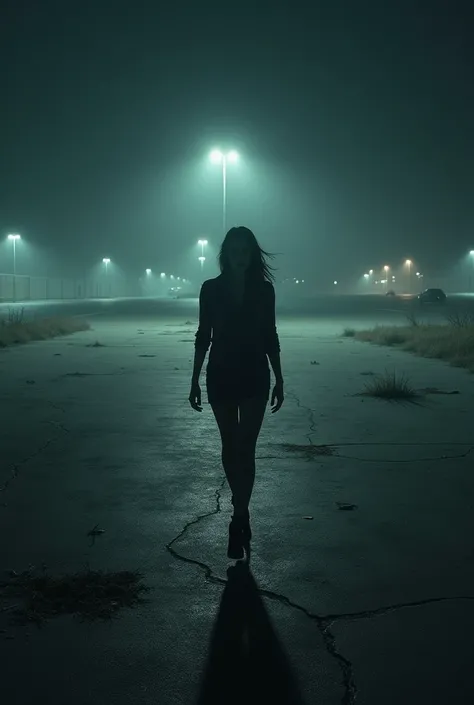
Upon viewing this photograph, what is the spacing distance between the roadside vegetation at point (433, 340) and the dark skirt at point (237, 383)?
35.4ft

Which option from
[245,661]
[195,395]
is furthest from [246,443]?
[245,661]

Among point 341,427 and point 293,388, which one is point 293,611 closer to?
point 341,427

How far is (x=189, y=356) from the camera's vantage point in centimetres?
1794

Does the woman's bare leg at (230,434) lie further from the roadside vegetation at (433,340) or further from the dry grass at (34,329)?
the dry grass at (34,329)

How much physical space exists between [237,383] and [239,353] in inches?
7.5

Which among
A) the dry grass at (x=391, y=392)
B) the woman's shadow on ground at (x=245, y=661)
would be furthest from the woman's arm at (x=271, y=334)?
the dry grass at (x=391, y=392)

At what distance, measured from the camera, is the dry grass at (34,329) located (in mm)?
22406

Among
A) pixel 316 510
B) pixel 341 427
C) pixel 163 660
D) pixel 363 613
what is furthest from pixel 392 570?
pixel 341 427

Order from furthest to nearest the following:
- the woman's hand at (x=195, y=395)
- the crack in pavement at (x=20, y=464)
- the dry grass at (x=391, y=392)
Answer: the dry grass at (x=391, y=392) < the crack in pavement at (x=20, y=464) < the woman's hand at (x=195, y=395)

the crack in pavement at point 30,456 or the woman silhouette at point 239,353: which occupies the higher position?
the woman silhouette at point 239,353

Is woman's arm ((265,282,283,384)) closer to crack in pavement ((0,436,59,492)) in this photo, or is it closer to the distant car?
crack in pavement ((0,436,59,492))

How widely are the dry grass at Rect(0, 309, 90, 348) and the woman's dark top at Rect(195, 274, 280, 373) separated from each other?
57.7 feet

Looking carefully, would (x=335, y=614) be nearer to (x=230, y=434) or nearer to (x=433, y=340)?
(x=230, y=434)

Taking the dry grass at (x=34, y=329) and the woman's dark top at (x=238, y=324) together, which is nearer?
the woman's dark top at (x=238, y=324)
